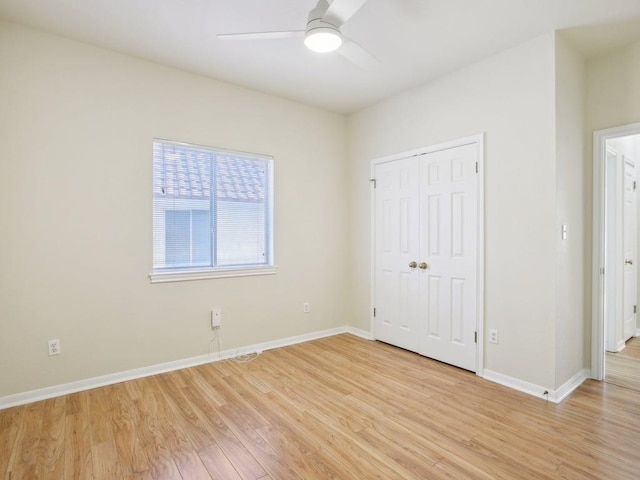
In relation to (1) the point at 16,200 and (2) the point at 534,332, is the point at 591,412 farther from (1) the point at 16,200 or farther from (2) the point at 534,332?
(1) the point at 16,200

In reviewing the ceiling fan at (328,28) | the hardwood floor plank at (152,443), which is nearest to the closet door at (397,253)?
the ceiling fan at (328,28)

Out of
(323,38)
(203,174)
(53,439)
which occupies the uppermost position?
(323,38)

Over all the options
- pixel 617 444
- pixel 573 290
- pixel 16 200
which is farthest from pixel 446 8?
→ pixel 16 200

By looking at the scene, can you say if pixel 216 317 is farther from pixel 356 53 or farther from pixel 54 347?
pixel 356 53

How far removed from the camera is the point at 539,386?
2680 mm

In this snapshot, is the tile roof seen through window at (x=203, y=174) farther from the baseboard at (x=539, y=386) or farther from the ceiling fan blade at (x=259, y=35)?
the baseboard at (x=539, y=386)

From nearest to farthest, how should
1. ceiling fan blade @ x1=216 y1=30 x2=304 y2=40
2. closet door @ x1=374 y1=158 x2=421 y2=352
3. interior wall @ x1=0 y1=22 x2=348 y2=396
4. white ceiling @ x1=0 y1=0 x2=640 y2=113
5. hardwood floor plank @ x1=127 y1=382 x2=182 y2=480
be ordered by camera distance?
hardwood floor plank @ x1=127 y1=382 x2=182 y2=480
ceiling fan blade @ x1=216 y1=30 x2=304 y2=40
white ceiling @ x1=0 y1=0 x2=640 y2=113
interior wall @ x1=0 y1=22 x2=348 y2=396
closet door @ x1=374 y1=158 x2=421 y2=352

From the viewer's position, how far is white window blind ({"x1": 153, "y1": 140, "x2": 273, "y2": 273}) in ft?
10.6

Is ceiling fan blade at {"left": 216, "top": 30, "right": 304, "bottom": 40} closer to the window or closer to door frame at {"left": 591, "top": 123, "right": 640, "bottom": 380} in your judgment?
the window

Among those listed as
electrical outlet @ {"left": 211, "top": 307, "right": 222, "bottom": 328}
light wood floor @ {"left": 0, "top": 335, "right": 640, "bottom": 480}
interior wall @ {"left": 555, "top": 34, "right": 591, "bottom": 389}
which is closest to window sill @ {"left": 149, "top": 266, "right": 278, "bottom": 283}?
electrical outlet @ {"left": 211, "top": 307, "right": 222, "bottom": 328}

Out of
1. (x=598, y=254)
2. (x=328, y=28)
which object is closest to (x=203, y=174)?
(x=328, y=28)

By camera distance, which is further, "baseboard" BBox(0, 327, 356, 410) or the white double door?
the white double door

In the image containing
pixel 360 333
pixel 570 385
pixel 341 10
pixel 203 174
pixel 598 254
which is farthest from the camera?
pixel 360 333

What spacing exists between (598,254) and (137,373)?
4.18 metres
